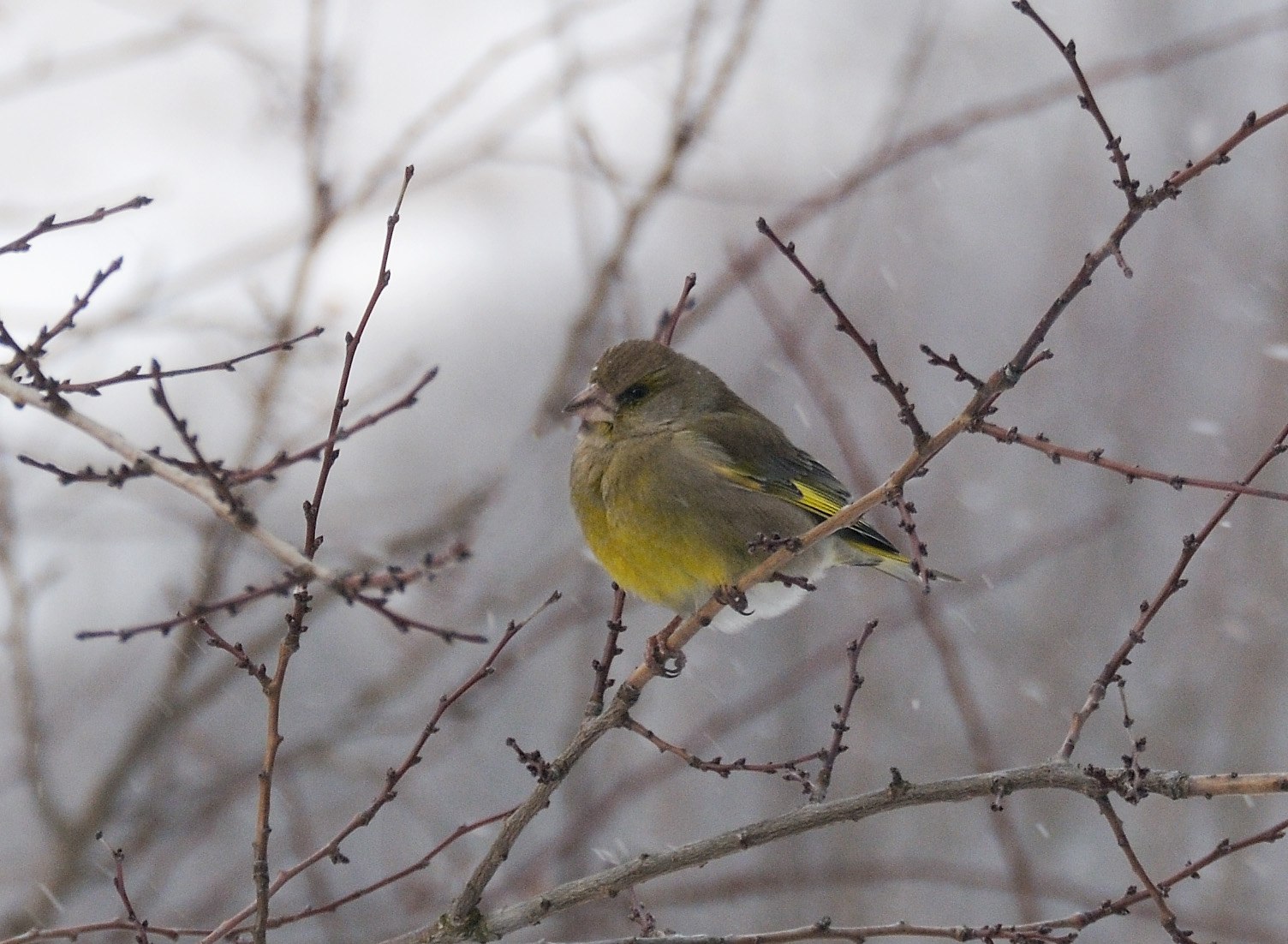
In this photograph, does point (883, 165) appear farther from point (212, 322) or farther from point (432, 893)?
point (432, 893)

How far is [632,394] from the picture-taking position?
4.10 m

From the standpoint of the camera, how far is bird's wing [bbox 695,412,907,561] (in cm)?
411

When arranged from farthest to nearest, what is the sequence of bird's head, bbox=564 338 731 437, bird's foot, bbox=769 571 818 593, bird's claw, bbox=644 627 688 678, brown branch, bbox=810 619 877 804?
1. bird's head, bbox=564 338 731 437
2. bird's claw, bbox=644 627 688 678
3. bird's foot, bbox=769 571 818 593
4. brown branch, bbox=810 619 877 804

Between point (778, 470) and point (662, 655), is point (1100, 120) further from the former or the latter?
point (778, 470)

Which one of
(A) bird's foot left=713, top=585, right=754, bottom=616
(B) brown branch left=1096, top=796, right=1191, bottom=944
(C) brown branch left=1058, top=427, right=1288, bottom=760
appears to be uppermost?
Answer: (A) bird's foot left=713, top=585, right=754, bottom=616

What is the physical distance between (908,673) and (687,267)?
7.15 meters

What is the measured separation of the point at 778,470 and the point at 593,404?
0.72 meters

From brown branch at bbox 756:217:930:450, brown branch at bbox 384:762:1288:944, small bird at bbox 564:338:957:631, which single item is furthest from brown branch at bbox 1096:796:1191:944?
small bird at bbox 564:338:957:631

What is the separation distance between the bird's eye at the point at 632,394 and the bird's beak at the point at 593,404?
3cm

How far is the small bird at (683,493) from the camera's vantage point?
383cm

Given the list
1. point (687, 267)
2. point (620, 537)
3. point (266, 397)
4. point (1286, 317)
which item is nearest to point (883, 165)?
point (620, 537)

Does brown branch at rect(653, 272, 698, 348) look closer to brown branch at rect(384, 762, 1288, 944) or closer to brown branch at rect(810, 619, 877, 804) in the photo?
brown branch at rect(810, 619, 877, 804)

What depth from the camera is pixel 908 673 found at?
36.8ft

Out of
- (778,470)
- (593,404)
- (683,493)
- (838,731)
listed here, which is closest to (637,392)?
(593,404)
